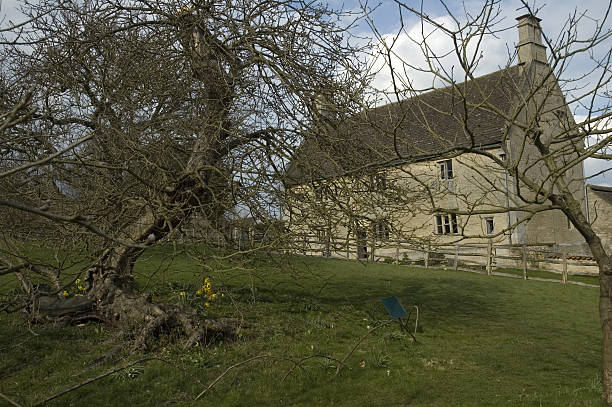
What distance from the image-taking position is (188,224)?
781 cm

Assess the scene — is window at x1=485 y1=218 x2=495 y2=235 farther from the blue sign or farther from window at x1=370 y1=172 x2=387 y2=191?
the blue sign

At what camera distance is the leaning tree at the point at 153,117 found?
7.12 m

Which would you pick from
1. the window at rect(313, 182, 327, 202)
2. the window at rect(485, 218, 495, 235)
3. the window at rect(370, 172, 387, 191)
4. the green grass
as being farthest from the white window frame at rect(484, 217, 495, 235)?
the window at rect(313, 182, 327, 202)

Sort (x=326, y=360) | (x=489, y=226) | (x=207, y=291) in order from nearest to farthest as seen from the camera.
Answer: (x=326, y=360) < (x=207, y=291) < (x=489, y=226)

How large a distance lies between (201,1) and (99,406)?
597 centimetres

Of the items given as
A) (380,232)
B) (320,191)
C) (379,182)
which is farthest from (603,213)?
(320,191)

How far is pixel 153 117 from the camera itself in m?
7.58

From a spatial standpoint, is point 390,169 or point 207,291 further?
point 207,291

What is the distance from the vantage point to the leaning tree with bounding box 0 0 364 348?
23.4ft

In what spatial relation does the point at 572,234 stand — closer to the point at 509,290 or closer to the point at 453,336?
the point at 509,290

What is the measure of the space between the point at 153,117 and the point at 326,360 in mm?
4458

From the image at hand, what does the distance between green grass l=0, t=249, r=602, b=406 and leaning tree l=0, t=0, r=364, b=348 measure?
647 millimetres

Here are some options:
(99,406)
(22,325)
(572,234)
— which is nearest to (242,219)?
(99,406)

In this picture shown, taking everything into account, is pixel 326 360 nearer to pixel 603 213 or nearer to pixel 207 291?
pixel 207 291
